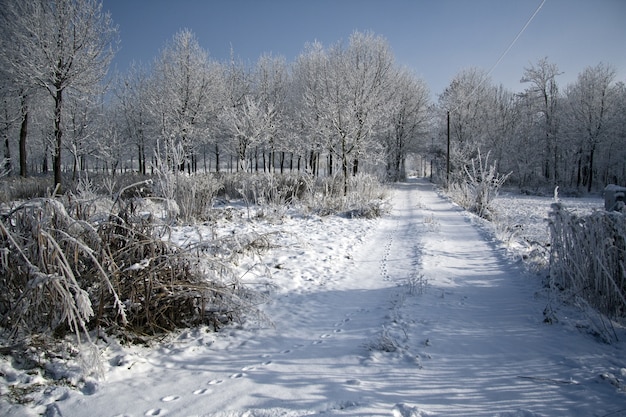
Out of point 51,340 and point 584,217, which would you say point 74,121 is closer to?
point 51,340

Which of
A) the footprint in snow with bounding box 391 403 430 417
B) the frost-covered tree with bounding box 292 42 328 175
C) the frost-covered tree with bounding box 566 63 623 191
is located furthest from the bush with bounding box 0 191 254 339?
the frost-covered tree with bounding box 566 63 623 191

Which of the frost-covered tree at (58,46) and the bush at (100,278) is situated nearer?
the bush at (100,278)

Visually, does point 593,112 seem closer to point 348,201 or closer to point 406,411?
point 348,201

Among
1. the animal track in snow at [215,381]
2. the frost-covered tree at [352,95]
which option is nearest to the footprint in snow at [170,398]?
the animal track in snow at [215,381]

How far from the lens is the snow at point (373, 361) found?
5.88ft

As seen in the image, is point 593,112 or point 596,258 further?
point 593,112

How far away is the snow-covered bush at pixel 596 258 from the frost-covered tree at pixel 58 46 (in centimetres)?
1453

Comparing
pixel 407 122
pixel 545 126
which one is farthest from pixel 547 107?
pixel 407 122

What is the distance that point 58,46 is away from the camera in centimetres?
1132

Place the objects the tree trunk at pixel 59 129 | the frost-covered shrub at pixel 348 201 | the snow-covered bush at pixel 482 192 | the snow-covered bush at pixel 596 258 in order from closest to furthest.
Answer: the snow-covered bush at pixel 596 258 → the frost-covered shrub at pixel 348 201 → the snow-covered bush at pixel 482 192 → the tree trunk at pixel 59 129

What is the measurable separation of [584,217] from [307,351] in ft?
10.3

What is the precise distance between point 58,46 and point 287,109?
17753mm

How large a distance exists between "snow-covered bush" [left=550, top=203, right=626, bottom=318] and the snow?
276 millimetres

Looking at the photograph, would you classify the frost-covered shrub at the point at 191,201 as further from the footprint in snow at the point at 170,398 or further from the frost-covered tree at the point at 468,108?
the frost-covered tree at the point at 468,108
